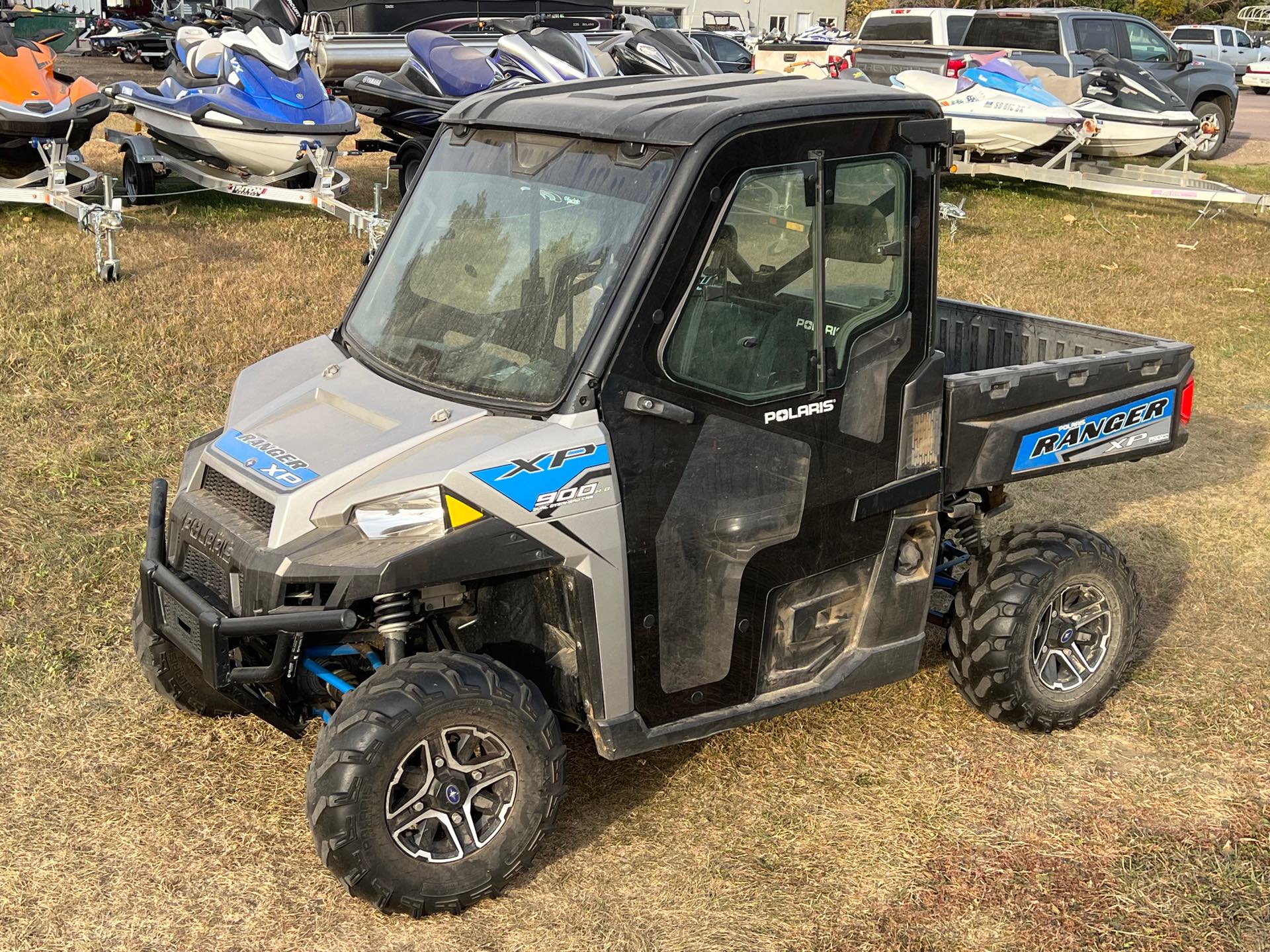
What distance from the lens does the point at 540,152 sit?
409 centimetres

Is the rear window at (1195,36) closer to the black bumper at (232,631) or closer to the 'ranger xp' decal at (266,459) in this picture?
the 'ranger xp' decal at (266,459)

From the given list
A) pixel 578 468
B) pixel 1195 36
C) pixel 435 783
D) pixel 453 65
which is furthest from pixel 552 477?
pixel 1195 36

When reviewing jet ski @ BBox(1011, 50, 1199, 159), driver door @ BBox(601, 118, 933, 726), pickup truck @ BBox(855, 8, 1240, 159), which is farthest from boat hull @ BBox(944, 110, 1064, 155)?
driver door @ BBox(601, 118, 933, 726)

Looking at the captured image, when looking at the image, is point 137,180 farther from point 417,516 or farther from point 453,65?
point 417,516

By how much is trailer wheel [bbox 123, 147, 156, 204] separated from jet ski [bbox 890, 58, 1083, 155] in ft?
27.6

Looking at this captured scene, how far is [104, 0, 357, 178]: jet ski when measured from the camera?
12.9 m

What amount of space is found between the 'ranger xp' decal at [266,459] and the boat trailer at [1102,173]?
11.8 meters

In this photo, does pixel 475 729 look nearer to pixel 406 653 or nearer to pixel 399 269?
pixel 406 653

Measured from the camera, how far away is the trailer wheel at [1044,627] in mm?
4809

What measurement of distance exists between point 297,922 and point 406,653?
88cm

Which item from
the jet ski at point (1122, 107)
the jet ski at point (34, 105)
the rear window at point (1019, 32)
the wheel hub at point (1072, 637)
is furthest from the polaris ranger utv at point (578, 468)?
the rear window at point (1019, 32)

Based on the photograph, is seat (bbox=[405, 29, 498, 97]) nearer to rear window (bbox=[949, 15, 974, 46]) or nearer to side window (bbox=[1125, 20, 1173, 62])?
rear window (bbox=[949, 15, 974, 46])

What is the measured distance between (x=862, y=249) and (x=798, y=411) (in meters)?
0.58

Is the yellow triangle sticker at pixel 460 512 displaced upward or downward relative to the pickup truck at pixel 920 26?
upward
